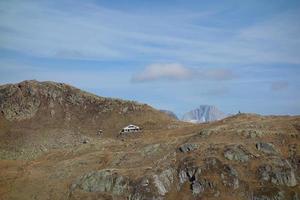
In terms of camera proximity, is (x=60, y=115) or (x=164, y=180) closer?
(x=164, y=180)

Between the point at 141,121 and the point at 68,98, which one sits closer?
the point at 141,121

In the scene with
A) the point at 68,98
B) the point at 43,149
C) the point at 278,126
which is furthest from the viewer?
the point at 68,98

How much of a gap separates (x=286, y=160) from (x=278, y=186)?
738cm

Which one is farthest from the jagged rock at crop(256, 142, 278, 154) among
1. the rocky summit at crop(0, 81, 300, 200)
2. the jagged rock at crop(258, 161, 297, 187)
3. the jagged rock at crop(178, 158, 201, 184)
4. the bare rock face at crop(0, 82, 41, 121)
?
the bare rock face at crop(0, 82, 41, 121)

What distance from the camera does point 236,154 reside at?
267 feet

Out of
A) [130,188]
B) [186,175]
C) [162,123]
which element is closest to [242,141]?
[186,175]

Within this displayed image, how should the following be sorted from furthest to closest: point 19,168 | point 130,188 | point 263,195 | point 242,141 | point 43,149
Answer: point 43,149 < point 19,168 < point 242,141 < point 130,188 < point 263,195

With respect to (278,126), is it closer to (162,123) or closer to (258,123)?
(258,123)

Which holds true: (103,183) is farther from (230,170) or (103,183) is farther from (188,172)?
(230,170)

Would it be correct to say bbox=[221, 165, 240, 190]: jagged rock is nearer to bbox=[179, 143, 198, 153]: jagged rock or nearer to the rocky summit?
the rocky summit

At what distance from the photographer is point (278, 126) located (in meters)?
92.8

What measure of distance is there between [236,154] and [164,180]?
15.3m

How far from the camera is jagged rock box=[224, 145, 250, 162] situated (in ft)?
265

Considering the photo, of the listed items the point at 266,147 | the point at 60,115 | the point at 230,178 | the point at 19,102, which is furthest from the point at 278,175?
the point at 19,102
